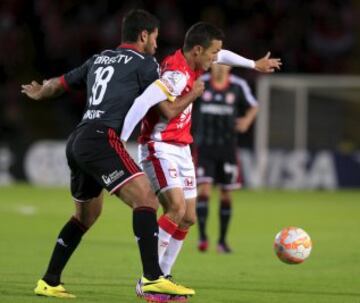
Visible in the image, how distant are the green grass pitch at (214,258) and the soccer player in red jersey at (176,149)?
Result: 1.72ft

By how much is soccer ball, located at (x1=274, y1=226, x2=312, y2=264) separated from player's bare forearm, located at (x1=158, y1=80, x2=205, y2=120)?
5.20 ft

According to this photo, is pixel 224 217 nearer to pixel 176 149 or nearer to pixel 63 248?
pixel 176 149

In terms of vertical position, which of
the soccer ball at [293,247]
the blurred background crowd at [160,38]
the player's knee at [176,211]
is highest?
the blurred background crowd at [160,38]

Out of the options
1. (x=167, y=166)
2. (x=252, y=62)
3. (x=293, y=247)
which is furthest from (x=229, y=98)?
Answer: (x=167, y=166)

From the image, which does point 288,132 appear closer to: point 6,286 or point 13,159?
point 13,159

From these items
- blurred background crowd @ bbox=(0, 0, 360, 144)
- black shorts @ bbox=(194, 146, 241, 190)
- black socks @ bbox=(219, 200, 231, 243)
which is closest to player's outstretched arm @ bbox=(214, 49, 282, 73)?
black socks @ bbox=(219, 200, 231, 243)

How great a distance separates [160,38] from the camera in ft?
74.7

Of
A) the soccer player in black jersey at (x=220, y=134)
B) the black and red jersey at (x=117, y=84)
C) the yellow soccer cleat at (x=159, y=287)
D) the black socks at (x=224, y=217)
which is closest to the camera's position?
the yellow soccer cleat at (x=159, y=287)

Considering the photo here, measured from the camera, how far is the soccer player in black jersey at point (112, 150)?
6336 mm

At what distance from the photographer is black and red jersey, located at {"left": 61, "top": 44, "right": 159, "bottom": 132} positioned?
654cm

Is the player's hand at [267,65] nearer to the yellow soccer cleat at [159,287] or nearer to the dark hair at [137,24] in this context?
the dark hair at [137,24]

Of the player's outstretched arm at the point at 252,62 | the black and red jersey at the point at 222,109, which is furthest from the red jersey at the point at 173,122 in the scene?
the black and red jersey at the point at 222,109

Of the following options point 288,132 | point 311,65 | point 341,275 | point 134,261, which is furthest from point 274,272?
point 311,65

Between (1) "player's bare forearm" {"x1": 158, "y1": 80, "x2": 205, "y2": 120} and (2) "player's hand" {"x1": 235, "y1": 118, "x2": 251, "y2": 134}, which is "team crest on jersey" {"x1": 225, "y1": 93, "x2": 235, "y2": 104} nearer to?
(2) "player's hand" {"x1": 235, "y1": 118, "x2": 251, "y2": 134}
